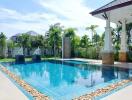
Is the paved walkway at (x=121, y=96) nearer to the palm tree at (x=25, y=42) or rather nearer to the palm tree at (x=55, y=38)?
the palm tree at (x=55, y=38)

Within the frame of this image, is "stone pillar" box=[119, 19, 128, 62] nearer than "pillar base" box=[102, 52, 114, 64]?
No

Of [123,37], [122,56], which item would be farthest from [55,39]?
[123,37]

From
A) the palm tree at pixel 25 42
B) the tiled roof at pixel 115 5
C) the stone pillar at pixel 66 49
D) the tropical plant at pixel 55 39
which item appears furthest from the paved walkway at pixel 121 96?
the palm tree at pixel 25 42

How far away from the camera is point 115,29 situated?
3005cm

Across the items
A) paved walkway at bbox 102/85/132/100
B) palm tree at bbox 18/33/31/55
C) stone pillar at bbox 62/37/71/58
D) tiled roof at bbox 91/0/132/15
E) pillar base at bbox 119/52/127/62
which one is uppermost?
tiled roof at bbox 91/0/132/15

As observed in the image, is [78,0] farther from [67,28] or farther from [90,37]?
[90,37]

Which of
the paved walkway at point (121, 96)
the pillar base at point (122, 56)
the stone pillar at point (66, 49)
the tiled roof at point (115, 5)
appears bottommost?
the paved walkway at point (121, 96)

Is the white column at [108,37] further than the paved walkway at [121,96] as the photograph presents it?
Yes

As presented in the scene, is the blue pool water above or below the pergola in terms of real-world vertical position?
below

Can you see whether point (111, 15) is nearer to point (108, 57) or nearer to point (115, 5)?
point (115, 5)

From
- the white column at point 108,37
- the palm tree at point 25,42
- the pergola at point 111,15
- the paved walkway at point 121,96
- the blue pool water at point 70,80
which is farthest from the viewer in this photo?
the palm tree at point 25,42

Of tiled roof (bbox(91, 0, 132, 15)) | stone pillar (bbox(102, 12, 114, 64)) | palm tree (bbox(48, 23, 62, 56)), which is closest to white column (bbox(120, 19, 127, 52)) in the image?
stone pillar (bbox(102, 12, 114, 64))

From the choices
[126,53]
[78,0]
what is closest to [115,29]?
[126,53]

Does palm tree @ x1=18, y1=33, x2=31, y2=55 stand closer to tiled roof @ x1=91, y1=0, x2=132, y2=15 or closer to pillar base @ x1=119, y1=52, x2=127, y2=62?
pillar base @ x1=119, y1=52, x2=127, y2=62
